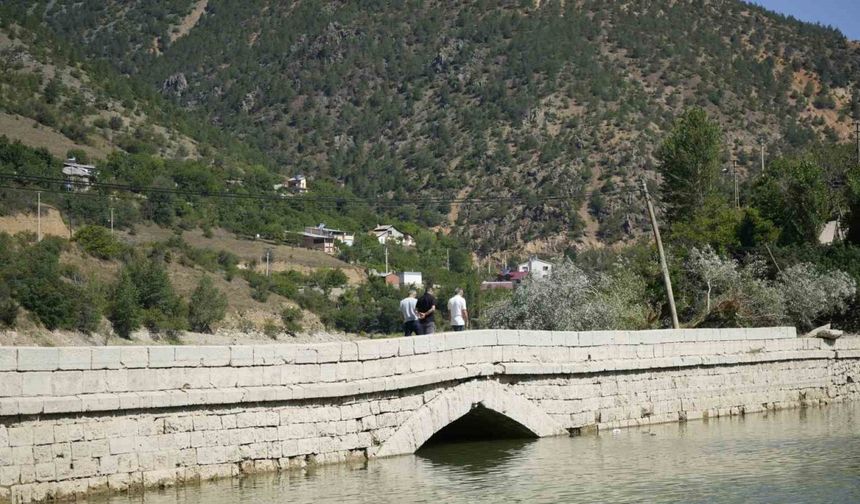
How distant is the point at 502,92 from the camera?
10469 centimetres

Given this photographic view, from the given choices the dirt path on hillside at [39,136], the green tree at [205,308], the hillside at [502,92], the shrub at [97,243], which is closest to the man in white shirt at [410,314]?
the green tree at [205,308]

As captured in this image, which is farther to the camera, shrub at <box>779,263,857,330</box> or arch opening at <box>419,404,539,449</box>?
shrub at <box>779,263,857,330</box>

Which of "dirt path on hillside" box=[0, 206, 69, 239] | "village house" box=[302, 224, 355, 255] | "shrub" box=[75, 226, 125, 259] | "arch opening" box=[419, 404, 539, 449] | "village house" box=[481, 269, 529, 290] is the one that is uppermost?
"village house" box=[302, 224, 355, 255]

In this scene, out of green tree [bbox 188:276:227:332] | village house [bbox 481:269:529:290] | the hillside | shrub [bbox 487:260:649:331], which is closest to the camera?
shrub [bbox 487:260:649:331]

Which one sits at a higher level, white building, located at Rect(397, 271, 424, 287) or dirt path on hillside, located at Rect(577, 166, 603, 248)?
dirt path on hillside, located at Rect(577, 166, 603, 248)

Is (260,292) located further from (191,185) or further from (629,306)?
(629,306)

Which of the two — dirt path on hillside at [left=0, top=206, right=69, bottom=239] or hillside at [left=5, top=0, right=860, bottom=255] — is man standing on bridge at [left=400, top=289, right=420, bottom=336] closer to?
dirt path on hillside at [left=0, top=206, right=69, bottom=239]

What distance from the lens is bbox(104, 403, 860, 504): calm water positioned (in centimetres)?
1579

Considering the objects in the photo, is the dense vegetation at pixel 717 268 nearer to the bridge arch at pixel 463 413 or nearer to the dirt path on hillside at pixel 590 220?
the bridge arch at pixel 463 413

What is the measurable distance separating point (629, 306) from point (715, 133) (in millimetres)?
21070

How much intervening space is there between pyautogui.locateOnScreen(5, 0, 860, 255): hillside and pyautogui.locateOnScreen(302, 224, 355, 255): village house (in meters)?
6.43

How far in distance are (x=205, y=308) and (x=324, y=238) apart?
22274 mm

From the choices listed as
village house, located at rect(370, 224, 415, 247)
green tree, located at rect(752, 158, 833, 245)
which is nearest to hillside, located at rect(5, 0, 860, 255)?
village house, located at rect(370, 224, 415, 247)

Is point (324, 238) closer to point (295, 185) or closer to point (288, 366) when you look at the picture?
point (295, 185)
